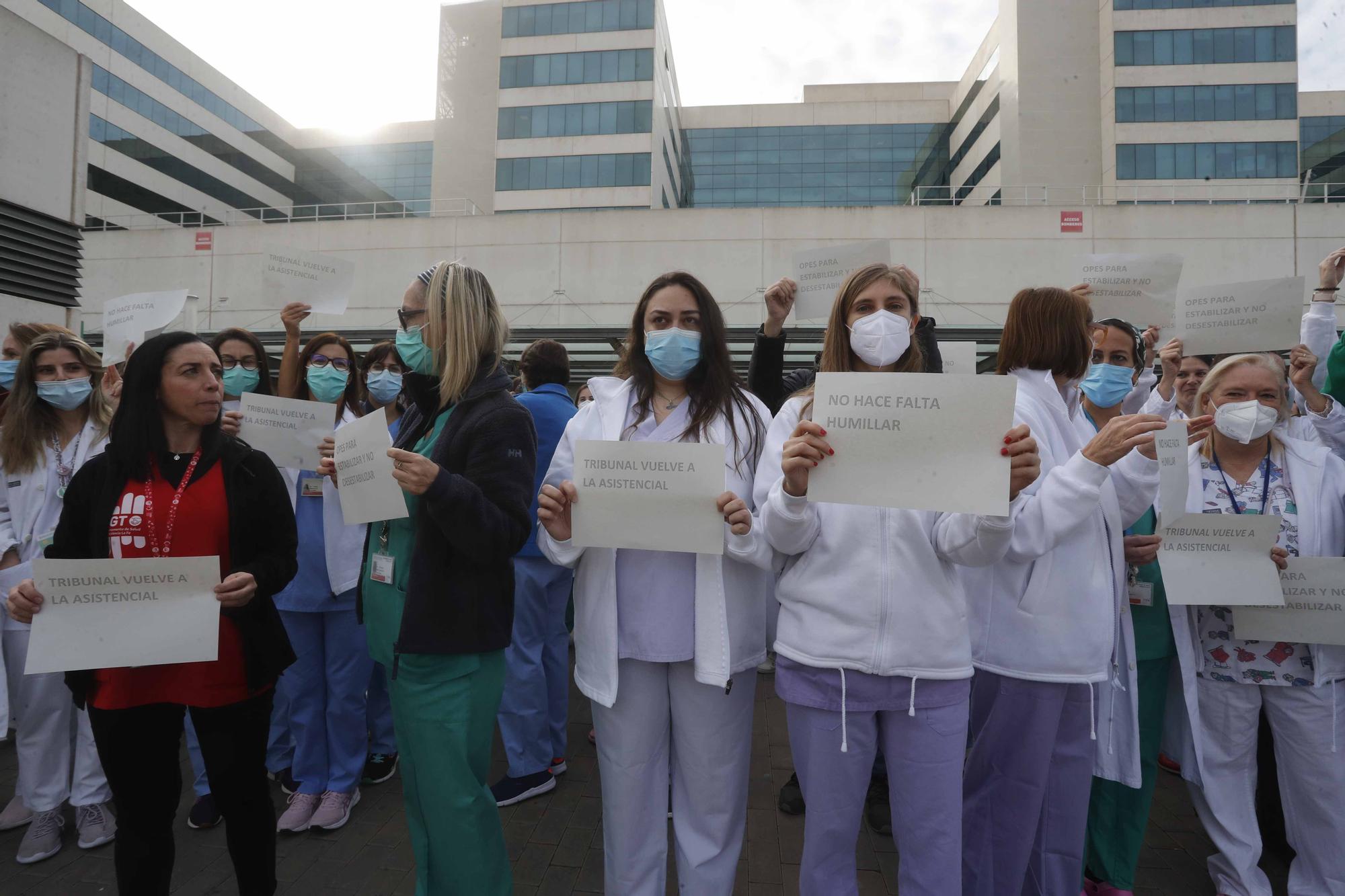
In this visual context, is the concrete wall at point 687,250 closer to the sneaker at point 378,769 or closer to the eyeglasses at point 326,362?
the eyeglasses at point 326,362

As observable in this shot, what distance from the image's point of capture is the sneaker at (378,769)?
385 centimetres

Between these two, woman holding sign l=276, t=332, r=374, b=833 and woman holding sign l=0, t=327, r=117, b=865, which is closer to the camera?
woman holding sign l=0, t=327, r=117, b=865

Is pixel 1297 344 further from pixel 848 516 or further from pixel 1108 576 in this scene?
pixel 848 516

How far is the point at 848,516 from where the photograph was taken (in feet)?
6.80

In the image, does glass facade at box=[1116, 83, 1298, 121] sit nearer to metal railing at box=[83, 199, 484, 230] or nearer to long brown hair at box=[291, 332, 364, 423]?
metal railing at box=[83, 199, 484, 230]

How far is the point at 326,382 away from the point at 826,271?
268 cm

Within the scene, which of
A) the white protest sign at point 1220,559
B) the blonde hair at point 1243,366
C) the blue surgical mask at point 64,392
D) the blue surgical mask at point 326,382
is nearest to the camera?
the white protest sign at point 1220,559

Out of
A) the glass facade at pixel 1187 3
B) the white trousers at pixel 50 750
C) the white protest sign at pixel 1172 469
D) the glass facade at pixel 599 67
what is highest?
the glass facade at pixel 1187 3

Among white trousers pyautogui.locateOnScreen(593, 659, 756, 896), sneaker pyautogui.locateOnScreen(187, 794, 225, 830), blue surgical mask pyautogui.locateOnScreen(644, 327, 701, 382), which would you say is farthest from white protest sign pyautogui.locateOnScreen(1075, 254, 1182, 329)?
sneaker pyautogui.locateOnScreen(187, 794, 225, 830)

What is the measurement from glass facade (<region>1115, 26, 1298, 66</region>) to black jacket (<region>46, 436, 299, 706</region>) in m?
49.8

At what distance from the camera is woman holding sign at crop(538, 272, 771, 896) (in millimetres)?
2207

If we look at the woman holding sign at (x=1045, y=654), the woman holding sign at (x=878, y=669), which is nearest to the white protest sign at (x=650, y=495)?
the woman holding sign at (x=878, y=669)

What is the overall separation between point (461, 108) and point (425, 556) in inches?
1959

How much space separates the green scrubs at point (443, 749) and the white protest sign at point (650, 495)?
2.03 ft
